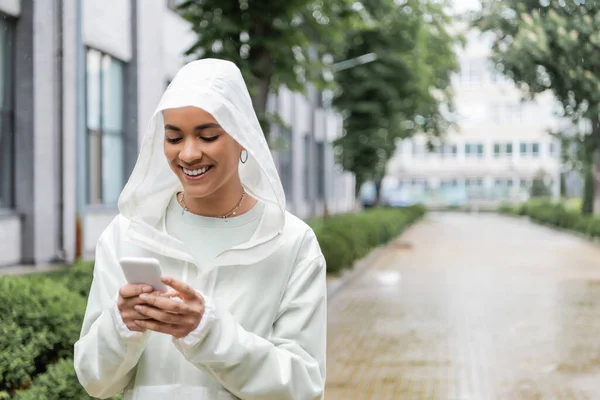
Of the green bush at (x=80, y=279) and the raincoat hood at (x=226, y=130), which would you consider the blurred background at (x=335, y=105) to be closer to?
the green bush at (x=80, y=279)

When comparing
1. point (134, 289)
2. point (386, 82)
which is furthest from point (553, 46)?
point (386, 82)

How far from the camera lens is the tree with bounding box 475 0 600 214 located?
10.4m

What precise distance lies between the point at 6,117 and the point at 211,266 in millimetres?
14664

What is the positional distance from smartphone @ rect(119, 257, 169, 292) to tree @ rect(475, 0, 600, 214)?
7.63m

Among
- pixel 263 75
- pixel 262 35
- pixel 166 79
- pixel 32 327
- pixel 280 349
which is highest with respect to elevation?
pixel 166 79

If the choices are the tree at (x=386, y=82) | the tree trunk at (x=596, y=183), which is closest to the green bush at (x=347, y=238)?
the tree at (x=386, y=82)

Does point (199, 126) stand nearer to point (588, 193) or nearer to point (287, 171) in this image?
point (287, 171)

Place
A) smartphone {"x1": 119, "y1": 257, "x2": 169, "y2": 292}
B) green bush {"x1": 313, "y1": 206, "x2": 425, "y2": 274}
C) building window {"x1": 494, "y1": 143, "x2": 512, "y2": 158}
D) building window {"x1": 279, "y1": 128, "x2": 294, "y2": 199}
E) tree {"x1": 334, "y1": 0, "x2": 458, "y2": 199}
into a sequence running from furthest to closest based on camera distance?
building window {"x1": 494, "y1": 143, "x2": 512, "y2": 158}, building window {"x1": 279, "y1": 128, "x2": 294, "y2": 199}, tree {"x1": 334, "y1": 0, "x2": 458, "y2": 199}, green bush {"x1": 313, "y1": 206, "x2": 425, "y2": 274}, smartphone {"x1": 119, "y1": 257, "x2": 169, "y2": 292}

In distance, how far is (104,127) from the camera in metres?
19.6

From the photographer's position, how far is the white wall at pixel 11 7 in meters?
15.9

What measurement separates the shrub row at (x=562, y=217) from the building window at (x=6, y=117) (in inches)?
866

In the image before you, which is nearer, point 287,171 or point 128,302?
point 128,302

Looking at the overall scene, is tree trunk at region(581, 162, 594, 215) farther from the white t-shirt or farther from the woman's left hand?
the woman's left hand

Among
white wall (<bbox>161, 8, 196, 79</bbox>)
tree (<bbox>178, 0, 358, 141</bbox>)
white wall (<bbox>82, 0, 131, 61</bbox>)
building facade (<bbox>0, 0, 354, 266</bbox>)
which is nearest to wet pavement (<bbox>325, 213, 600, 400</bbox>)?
tree (<bbox>178, 0, 358, 141</bbox>)
